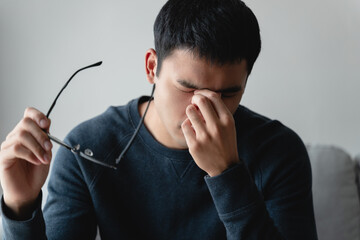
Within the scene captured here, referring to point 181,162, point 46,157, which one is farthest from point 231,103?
point 46,157

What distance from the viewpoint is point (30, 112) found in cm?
88

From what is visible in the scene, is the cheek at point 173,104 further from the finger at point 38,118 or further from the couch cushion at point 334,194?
the couch cushion at point 334,194

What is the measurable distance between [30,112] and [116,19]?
0.80 metres

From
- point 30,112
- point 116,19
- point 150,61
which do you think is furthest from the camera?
point 116,19

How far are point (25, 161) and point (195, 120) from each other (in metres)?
0.42

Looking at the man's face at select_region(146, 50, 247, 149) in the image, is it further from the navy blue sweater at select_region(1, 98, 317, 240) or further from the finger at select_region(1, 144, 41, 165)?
the finger at select_region(1, 144, 41, 165)

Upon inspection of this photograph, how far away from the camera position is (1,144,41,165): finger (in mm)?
871

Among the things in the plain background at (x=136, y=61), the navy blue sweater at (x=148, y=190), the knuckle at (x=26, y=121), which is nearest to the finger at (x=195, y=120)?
the navy blue sweater at (x=148, y=190)

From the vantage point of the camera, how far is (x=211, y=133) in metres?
0.93

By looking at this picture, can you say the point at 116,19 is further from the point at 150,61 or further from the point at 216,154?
the point at 216,154

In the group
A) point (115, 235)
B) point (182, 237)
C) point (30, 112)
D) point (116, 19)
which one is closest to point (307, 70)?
point (116, 19)

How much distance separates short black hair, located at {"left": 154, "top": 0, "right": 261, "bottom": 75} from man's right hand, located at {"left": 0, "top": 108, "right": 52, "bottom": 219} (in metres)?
0.35

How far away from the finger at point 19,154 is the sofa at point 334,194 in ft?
3.51

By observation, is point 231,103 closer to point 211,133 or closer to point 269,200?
point 211,133
